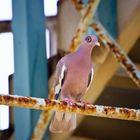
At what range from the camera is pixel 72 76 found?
1.42 metres

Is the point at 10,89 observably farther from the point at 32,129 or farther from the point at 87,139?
the point at 87,139

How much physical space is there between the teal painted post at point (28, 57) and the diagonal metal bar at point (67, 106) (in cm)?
90

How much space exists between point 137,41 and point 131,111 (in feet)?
3.71

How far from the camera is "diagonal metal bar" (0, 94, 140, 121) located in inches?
37.4

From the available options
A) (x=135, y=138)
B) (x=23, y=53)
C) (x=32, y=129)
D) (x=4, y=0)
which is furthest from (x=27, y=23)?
(x=135, y=138)

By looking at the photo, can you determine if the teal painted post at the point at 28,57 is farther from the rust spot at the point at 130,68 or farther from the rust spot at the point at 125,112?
the rust spot at the point at 125,112

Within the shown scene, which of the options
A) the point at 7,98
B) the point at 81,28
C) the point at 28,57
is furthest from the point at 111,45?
the point at 7,98

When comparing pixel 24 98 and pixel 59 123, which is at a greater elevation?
pixel 24 98

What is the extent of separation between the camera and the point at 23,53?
1.88m

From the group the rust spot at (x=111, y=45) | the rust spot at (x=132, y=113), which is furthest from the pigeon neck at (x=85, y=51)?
the rust spot at (x=111, y=45)

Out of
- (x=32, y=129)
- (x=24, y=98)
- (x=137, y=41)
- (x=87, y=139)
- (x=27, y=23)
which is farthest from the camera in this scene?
(x=87, y=139)

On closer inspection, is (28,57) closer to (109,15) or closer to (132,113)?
(109,15)

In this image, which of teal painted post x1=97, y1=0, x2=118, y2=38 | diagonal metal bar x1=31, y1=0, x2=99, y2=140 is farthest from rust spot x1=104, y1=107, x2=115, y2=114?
teal painted post x1=97, y1=0, x2=118, y2=38

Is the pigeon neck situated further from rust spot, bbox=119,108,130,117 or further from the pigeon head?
rust spot, bbox=119,108,130,117
